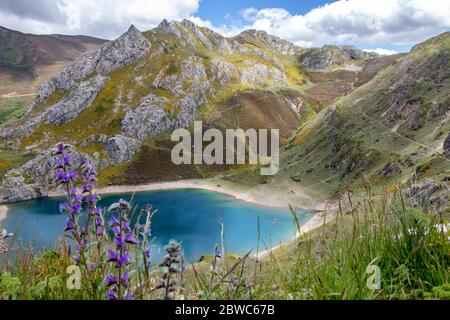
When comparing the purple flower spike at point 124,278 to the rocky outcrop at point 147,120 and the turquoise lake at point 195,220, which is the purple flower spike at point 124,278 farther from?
the rocky outcrop at point 147,120

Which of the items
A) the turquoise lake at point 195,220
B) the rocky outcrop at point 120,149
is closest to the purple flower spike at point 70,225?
the turquoise lake at point 195,220

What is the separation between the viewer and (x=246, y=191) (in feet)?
434

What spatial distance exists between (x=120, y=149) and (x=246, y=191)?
213 feet

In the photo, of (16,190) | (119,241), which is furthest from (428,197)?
(16,190)

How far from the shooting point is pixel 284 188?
126m

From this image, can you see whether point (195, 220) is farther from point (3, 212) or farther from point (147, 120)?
point (147, 120)

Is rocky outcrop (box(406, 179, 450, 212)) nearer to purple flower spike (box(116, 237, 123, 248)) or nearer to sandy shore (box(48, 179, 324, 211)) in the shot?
purple flower spike (box(116, 237, 123, 248))

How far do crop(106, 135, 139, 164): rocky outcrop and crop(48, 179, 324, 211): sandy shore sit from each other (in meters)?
19.7

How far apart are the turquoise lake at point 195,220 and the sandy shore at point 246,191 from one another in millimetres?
4114

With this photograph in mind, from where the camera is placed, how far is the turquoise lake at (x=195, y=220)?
8325 centimetres

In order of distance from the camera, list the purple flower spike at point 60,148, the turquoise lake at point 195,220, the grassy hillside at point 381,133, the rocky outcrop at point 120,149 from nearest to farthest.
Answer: the purple flower spike at point 60,148, the turquoise lake at point 195,220, the grassy hillside at point 381,133, the rocky outcrop at point 120,149

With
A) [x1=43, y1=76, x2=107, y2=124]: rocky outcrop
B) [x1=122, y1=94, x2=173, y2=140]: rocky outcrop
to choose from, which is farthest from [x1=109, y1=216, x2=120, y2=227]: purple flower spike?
[x1=43, y1=76, x2=107, y2=124]: rocky outcrop

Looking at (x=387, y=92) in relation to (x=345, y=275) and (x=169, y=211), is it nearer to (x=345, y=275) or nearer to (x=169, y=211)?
(x=169, y=211)

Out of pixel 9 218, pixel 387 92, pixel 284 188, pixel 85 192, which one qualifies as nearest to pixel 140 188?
pixel 9 218
